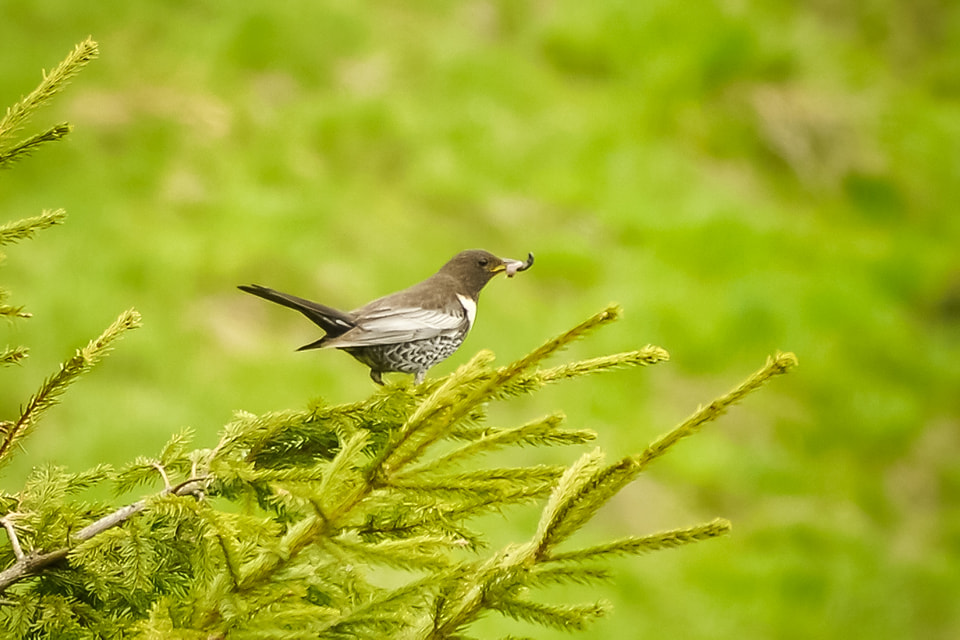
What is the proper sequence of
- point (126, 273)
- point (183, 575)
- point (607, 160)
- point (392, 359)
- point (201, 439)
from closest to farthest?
point (183, 575) → point (392, 359) → point (201, 439) → point (126, 273) → point (607, 160)

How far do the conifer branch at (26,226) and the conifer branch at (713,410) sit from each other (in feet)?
4.37

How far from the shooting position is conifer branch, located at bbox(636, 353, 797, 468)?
144 centimetres

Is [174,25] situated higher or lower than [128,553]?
higher

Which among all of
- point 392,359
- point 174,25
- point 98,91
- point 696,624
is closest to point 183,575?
point 392,359

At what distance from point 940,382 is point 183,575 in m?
11.1

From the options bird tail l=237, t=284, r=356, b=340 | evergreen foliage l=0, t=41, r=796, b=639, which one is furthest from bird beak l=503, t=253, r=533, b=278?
evergreen foliage l=0, t=41, r=796, b=639

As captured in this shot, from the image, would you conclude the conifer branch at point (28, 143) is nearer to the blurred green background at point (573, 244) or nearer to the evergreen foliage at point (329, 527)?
the evergreen foliage at point (329, 527)

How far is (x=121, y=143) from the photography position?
8281 mm

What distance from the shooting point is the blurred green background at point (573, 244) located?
7.30m

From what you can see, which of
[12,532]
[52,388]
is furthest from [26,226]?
[12,532]

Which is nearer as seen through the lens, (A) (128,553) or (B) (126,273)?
(A) (128,553)

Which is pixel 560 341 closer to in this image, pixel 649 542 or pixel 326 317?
pixel 649 542

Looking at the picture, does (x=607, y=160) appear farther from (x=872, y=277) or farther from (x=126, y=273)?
(x=126, y=273)

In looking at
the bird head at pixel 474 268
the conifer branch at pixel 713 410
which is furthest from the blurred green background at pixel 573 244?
the conifer branch at pixel 713 410
